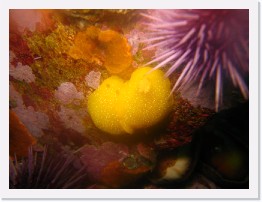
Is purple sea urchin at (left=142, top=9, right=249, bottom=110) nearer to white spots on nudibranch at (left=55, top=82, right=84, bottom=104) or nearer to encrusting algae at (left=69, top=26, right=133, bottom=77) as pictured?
encrusting algae at (left=69, top=26, right=133, bottom=77)

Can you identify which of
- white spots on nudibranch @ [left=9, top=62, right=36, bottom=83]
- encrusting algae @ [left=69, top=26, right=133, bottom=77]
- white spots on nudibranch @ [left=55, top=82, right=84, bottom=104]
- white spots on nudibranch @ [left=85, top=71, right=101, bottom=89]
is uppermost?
encrusting algae @ [left=69, top=26, right=133, bottom=77]

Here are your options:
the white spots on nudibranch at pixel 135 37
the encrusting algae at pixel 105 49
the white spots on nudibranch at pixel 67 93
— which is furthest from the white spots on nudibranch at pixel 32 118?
the white spots on nudibranch at pixel 135 37

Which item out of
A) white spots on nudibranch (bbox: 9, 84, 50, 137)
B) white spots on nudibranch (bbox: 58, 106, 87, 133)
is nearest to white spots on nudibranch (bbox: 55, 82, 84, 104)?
white spots on nudibranch (bbox: 58, 106, 87, 133)

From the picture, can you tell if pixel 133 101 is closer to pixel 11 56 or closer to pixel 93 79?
pixel 93 79

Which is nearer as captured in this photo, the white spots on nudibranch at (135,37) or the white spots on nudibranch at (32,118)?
the white spots on nudibranch at (135,37)

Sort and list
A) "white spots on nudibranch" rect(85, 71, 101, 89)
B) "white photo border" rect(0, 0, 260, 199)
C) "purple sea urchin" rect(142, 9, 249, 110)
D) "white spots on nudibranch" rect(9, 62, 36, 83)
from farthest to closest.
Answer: "white spots on nudibranch" rect(9, 62, 36, 83) < "white spots on nudibranch" rect(85, 71, 101, 89) < "white photo border" rect(0, 0, 260, 199) < "purple sea urchin" rect(142, 9, 249, 110)
